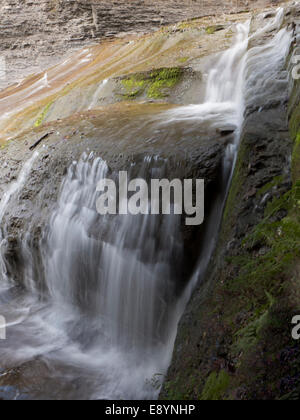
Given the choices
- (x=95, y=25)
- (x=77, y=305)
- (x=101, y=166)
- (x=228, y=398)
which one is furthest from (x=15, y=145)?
(x=95, y=25)

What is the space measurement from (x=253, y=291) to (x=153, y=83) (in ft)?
23.0

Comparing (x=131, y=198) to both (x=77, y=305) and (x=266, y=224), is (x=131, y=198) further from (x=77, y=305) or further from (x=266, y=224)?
(x=266, y=224)

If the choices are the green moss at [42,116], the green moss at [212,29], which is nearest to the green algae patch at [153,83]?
the green moss at [42,116]

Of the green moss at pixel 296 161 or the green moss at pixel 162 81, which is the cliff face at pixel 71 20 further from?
the green moss at pixel 296 161

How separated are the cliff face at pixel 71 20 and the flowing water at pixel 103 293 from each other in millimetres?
11397

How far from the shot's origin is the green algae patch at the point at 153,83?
27.2ft

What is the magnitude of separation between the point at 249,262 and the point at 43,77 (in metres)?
12.6

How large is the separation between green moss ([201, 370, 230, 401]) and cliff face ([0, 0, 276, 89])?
14781 millimetres

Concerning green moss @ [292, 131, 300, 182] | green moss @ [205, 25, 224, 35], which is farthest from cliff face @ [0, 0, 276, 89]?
green moss @ [292, 131, 300, 182]

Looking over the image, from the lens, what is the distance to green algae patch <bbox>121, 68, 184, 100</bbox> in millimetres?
8281

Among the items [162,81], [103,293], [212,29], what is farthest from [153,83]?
[103,293]

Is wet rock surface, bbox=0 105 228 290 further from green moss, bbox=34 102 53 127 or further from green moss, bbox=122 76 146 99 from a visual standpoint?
green moss, bbox=34 102 53 127

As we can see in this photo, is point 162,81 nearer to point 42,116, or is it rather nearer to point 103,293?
point 42,116

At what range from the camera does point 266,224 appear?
2771mm
